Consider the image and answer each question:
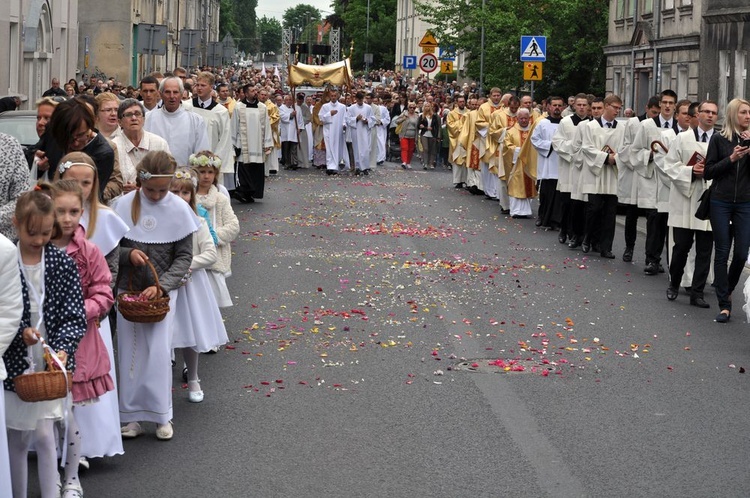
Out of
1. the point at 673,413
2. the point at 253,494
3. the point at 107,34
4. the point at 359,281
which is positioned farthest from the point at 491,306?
the point at 107,34

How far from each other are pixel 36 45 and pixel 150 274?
2691 cm

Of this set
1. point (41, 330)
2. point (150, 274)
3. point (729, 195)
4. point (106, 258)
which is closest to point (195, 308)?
point (150, 274)

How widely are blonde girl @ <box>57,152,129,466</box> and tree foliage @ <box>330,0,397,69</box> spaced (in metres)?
102

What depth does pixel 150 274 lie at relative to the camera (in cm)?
760

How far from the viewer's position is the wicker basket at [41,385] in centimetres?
548

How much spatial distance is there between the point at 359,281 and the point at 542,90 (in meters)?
32.3

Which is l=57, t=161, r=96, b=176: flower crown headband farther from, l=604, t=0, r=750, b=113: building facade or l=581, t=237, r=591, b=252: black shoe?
l=604, t=0, r=750, b=113: building facade

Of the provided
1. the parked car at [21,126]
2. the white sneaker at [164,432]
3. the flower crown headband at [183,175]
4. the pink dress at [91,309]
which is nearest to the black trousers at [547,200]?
the parked car at [21,126]

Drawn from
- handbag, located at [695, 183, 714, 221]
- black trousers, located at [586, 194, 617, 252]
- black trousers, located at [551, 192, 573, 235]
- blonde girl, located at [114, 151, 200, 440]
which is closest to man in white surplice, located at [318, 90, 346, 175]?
black trousers, located at [551, 192, 573, 235]

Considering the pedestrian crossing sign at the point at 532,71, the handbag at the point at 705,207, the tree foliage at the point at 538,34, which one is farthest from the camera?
the tree foliage at the point at 538,34

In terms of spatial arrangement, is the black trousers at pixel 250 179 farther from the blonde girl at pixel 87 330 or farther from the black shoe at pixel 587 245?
the blonde girl at pixel 87 330

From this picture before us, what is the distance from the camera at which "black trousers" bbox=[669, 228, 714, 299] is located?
41.5ft

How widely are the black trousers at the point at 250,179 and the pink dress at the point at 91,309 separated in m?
16.7

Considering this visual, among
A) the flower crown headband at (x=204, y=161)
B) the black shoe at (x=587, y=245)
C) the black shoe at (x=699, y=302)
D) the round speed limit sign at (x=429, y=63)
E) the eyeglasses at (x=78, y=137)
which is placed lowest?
the black shoe at (x=699, y=302)
